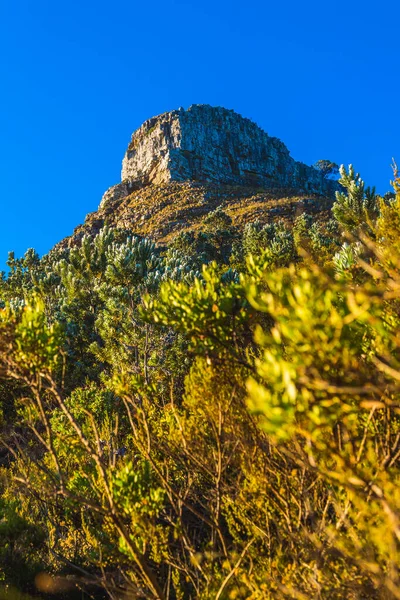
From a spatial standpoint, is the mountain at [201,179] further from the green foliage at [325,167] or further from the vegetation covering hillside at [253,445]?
the vegetation covering hillside at [253,445]

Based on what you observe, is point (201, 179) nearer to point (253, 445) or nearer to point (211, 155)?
point (211, 155)

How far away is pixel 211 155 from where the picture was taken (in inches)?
3964

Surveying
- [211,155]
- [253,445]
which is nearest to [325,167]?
[211,155]

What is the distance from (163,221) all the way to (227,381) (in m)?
62.6

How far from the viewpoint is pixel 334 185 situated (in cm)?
12250

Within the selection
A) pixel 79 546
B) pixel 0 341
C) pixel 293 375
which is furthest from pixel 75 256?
pixel 293 375

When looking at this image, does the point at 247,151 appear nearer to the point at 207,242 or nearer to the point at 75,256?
the point at 207,242

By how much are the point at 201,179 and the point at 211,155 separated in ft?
43.4

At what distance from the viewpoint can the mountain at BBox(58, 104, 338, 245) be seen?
64188mm

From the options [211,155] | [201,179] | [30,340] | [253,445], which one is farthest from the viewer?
[211,155]

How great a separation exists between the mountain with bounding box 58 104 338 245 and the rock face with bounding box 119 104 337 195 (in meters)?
0.27

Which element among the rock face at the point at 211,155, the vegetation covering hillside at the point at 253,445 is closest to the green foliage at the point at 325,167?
the rock face at the point at 211,155

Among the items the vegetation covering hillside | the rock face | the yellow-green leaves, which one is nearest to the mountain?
the rock face

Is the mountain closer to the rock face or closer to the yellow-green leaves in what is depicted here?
the rock face
